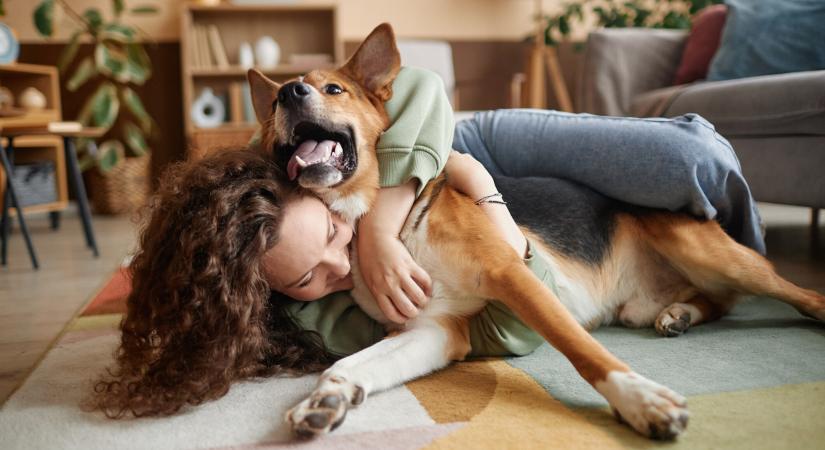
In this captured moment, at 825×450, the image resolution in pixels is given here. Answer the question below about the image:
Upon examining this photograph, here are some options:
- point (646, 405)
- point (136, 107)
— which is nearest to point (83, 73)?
point (136, 107)

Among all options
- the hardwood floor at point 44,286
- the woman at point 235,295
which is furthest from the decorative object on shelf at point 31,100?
the woman at point 235,295

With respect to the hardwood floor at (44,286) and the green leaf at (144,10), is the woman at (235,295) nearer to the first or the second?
the hardwood floor at (44,286)

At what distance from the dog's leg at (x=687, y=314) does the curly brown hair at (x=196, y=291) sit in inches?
40.5

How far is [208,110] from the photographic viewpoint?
565cm

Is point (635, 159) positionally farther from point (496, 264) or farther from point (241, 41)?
point (241, 41)

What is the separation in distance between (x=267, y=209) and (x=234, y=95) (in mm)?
4650

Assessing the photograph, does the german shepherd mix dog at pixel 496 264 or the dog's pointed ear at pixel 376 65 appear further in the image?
the dog's pointed ear at pixel 376 65

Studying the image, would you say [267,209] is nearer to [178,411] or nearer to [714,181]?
[178,411]

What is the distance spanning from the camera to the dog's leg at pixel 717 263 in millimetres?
1650

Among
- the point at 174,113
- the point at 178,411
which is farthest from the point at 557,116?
the point at 174,113

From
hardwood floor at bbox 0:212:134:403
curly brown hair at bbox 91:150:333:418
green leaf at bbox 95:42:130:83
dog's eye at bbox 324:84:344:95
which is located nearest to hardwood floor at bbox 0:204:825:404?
hardwood floor at bbox 0:212:134:403

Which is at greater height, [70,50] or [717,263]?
[70,50]

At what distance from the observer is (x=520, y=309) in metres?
1.26

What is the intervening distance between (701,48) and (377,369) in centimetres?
304
